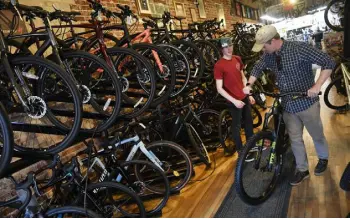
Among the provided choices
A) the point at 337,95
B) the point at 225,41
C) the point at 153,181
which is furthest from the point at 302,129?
the point at 337,95

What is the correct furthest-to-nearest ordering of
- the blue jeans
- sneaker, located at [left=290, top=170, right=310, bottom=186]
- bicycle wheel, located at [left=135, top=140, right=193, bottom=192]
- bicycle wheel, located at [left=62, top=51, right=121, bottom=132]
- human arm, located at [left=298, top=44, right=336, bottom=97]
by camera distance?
bicycle wheel, located at [left=135, top=140, right=193, bottom=192] → sneaker, located at [left=290, top=170, right=310, bottom=186] → the blue jeans → bicycle wheel, located at [left=62, top=51, right=121, bottom=132] → human arm, located at [left=298, top=44, right=336, bottom=97]

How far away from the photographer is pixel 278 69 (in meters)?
2.63

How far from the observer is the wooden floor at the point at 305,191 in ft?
8.05

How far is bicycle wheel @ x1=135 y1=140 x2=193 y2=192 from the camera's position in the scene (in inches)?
126

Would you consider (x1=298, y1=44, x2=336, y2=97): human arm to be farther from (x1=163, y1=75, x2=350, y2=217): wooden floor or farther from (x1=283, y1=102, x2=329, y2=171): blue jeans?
(x1=163, y1=75, x2=350, y2=217): wooden floor

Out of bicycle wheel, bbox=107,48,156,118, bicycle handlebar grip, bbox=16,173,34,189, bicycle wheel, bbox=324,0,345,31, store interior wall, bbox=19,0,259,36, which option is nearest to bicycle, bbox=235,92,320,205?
bicycle wheel, bbox=107,48,156,118

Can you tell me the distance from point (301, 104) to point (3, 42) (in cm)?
254

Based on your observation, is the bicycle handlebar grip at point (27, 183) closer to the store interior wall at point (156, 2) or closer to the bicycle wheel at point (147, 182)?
the bicycle wheel at point (147, 182)

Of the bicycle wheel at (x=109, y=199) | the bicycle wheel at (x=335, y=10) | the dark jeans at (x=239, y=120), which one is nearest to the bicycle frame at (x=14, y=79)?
the bicycle wheel at (x=109, y=199)

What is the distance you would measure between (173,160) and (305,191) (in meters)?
1.58

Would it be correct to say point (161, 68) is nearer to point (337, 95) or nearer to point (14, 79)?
point (14, 79)

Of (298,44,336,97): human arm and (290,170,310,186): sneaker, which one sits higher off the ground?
(298,44,336,97): human arm

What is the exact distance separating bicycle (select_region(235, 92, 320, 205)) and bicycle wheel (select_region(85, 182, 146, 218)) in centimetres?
92

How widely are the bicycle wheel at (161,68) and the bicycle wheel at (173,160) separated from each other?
53 cm
